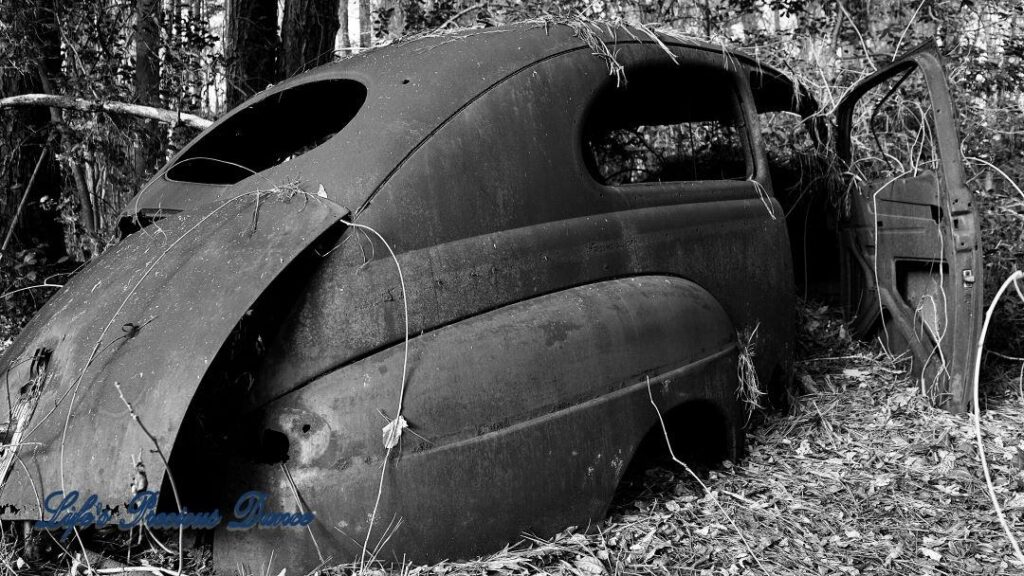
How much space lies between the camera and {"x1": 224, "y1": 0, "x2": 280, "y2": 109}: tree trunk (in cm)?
597

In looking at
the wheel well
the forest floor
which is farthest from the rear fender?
the wheel well

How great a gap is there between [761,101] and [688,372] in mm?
2017

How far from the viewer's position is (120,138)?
5.93 metres

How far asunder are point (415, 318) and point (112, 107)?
12.3 ft

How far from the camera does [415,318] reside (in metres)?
2.57

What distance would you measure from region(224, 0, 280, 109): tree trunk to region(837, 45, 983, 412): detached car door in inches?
156

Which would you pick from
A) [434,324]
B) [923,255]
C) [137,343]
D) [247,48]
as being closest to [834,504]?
[923,255]

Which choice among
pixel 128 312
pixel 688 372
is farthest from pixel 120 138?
pixel 688 372

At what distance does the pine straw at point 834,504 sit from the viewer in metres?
2.73

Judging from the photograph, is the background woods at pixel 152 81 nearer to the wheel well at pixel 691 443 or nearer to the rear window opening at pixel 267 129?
the rear window opening at pixel 267 129

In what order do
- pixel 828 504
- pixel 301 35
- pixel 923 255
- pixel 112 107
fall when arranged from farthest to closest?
pixel 301 35
pixel 112 107
pixel 923 255
pixel 828 504

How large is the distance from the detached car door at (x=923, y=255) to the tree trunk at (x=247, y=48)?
397 cm

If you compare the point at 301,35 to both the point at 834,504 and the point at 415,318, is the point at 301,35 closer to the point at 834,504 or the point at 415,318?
the point at 415,318

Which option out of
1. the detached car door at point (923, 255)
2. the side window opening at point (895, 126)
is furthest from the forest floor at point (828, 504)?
the side window opening at point (895, 126)
